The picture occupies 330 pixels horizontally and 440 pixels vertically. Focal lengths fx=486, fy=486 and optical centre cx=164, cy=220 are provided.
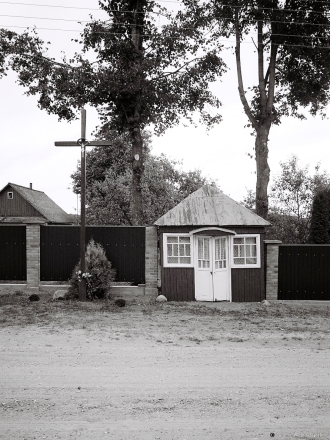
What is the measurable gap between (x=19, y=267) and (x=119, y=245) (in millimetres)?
3253

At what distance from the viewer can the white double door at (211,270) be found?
14.9m

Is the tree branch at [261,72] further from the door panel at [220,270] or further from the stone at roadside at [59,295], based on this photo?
the stone at roadside at [59,295]

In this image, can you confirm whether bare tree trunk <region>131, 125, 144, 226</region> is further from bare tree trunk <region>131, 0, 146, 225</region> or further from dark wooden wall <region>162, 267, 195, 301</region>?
dark wooden wall <region>162, 267, 195, 301</region>

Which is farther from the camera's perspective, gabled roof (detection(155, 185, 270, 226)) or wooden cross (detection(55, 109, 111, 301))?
gabled roof (detection(155, 185, 270, 226))

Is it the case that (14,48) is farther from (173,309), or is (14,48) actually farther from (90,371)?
(90,371)

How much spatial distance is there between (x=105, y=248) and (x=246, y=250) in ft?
14.6

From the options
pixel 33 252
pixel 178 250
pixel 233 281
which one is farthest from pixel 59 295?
pixel 233 281

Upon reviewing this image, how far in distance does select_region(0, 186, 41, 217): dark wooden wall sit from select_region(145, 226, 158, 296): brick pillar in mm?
29717

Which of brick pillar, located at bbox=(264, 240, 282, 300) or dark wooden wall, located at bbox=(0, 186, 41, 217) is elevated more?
dark wooden wall, located at bbox=(0, 186, 41, 217)

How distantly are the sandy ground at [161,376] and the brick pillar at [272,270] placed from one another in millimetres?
3293

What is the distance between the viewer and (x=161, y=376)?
6.99 meters

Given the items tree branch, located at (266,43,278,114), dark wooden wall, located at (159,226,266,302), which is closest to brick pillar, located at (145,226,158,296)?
dark wooden wall, located at (159,226,266,302)

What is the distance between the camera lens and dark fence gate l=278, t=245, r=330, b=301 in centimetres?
1526

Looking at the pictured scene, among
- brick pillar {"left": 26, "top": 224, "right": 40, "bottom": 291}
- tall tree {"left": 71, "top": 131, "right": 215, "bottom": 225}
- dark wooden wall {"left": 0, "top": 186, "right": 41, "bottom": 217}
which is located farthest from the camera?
dark wooden wall {"left": 0, "top": 186, "right": 41, "bottom": 217}
